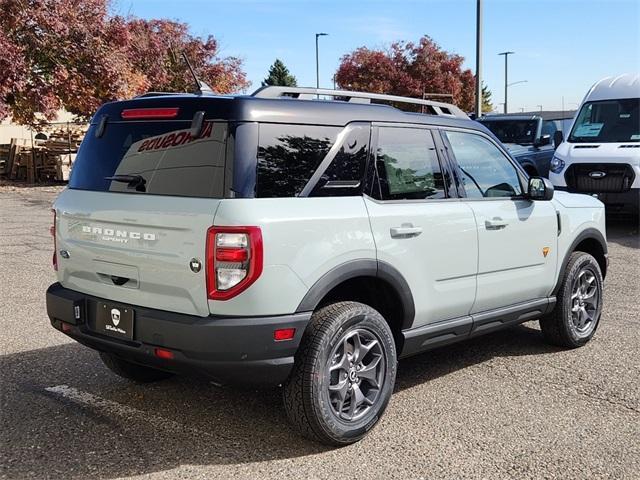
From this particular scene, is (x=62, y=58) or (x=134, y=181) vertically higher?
(x=62, y=58)

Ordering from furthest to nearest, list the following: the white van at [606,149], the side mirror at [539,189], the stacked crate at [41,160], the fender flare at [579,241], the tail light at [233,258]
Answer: the stacked crate at [41,160] < the white van at [606,149] < the fender flare at [579,241] < the side mirror at [539,189] < the tail light at [233,258]

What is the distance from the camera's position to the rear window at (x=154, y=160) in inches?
136

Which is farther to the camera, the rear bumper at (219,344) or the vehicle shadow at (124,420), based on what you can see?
the vehicle shadow at (124,420)

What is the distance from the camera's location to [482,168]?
4.80 meters

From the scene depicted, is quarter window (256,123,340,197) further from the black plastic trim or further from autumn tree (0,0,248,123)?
autumn tree (0,0,248,123)

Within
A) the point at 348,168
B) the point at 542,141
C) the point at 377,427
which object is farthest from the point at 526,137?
the point at 377,427

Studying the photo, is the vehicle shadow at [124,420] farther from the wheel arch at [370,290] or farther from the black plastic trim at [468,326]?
the wheel arch at [370,290]

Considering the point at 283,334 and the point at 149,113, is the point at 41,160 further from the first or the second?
the point at 283,334

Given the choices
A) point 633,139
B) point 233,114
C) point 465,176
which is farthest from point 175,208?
point 633,139

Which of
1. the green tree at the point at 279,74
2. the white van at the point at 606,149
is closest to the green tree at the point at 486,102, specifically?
the green tree at the point at 279,74

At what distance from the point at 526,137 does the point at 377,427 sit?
40.0 feet

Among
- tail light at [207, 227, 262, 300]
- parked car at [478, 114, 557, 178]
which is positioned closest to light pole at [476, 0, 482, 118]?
parked car at [478, 114, 557, 178]

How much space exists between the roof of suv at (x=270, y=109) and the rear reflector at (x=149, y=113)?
0.08 ft

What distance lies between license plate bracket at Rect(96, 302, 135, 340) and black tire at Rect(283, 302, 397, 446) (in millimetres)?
874
